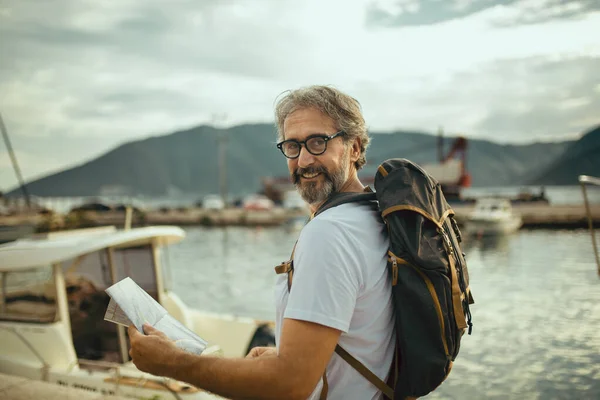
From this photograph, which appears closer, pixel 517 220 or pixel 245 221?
pixel 517 220

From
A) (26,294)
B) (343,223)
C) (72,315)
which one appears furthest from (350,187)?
(72,315)

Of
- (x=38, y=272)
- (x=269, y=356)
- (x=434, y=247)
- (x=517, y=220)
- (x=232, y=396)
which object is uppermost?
(x=434, y=247)

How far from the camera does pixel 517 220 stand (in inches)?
1628

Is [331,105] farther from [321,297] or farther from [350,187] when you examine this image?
[321,297]

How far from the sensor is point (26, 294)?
6445 millimetres

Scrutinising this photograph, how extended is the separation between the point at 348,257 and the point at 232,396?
1.88 ft

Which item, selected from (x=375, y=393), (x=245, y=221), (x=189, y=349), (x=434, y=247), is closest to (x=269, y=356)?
(x=189, y=349)

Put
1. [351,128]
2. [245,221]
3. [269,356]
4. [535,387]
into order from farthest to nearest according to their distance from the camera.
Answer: [245,221] < [535,387] < [351,128] < [269,356]

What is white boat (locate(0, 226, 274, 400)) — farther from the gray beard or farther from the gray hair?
the gray hair

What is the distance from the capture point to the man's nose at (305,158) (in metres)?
1.87

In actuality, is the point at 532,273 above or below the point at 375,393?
below

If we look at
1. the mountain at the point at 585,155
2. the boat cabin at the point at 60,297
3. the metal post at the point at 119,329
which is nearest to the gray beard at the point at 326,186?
the boat cabin at the point at 60,297

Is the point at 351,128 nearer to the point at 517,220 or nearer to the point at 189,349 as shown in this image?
the point at 189,349

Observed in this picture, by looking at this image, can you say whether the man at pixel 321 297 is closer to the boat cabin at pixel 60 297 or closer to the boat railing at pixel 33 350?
Result: the boat cabin at pixel 60 297
